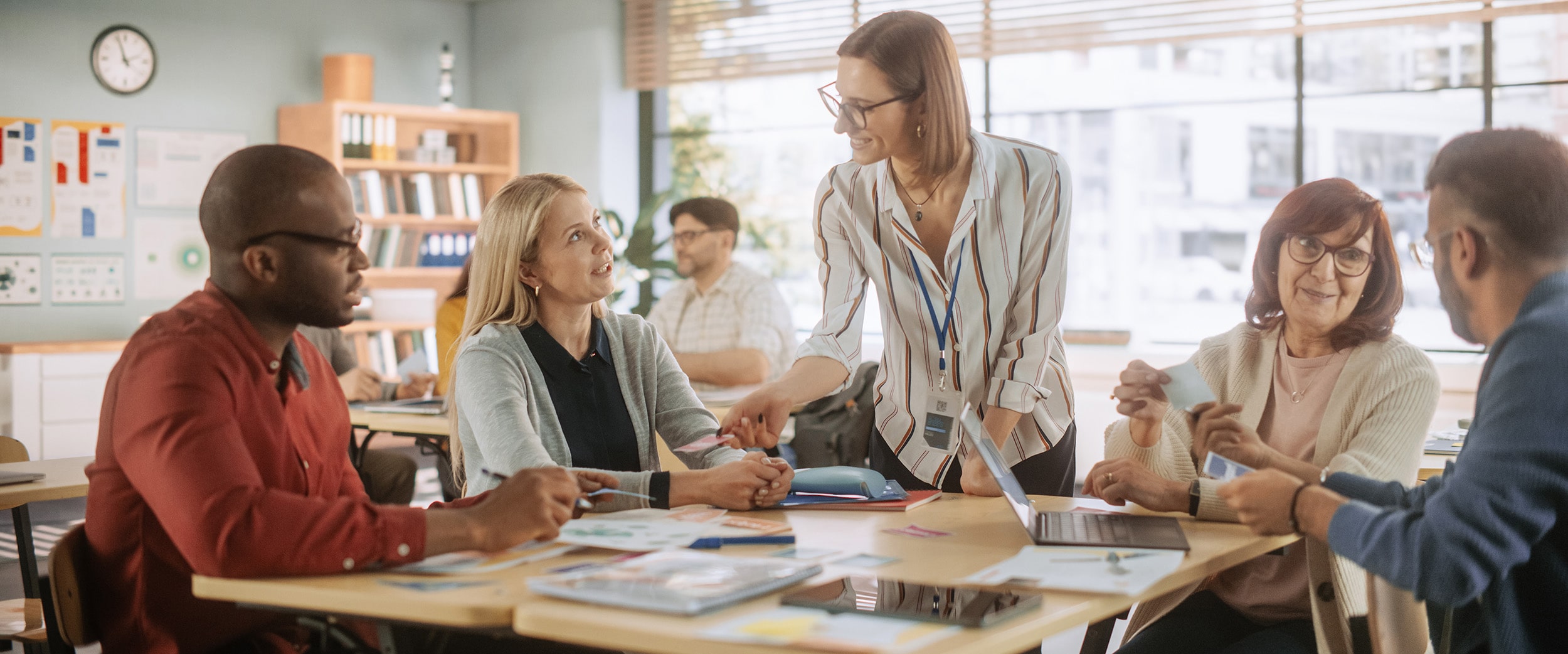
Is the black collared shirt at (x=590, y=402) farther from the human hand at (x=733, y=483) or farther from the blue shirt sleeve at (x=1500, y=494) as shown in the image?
the blue shirt sleeve at (x=1500, y=494)

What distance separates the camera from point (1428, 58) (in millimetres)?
5898

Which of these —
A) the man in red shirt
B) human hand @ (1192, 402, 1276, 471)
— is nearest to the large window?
human hand @ (1192, 402, 1276, 471)

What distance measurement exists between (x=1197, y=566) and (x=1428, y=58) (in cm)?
523

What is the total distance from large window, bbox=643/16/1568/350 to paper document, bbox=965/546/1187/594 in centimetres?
436

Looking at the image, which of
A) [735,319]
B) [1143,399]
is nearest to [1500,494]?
[1143,399]

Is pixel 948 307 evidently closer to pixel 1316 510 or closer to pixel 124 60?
pixel 1316 510

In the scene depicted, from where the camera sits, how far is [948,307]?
2.22m

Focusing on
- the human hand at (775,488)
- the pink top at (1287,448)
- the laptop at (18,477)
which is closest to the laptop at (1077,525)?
the pink top at (1287,448)

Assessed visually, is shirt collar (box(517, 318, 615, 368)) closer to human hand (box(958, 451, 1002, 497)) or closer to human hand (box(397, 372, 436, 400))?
human hand (box(958, 451, 1002, 497))

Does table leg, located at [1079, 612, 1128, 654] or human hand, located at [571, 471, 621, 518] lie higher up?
human hand, located at [571, 471, 621, 518]

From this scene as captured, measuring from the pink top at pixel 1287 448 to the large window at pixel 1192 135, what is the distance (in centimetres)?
384

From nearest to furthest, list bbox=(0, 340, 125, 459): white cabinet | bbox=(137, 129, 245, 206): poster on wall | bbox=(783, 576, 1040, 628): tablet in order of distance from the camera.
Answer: bbox=(783, 576, 1040, 628): tablet < bbox=(0, 340, 125, 459): white cabinet < bbox=(137, 129, 245, 206): poster on wall

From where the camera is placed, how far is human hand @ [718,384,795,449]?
6.95ft

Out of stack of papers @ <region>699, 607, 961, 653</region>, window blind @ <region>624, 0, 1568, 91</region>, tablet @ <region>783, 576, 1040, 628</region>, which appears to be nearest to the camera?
stack of papers @ <region>699, 607, 961, 653</region>
